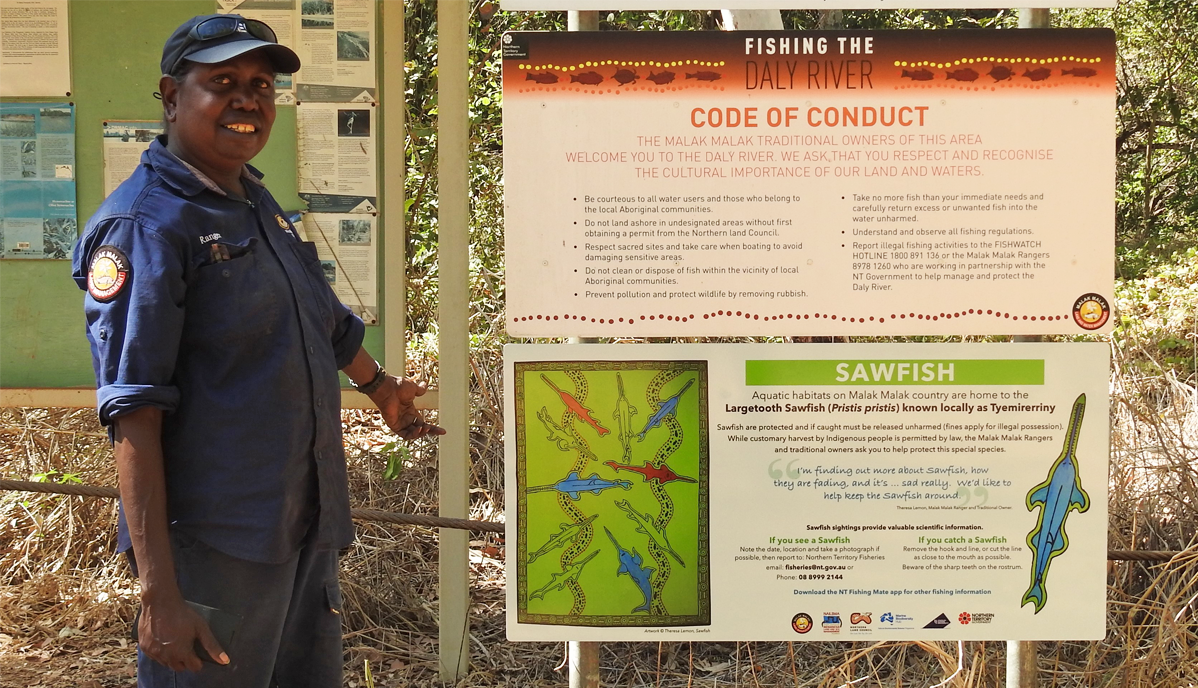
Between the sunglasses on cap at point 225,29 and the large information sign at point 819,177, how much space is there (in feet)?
2.26

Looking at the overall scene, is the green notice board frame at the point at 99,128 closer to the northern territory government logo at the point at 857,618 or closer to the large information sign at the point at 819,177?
the large information sign at the point at 819,177

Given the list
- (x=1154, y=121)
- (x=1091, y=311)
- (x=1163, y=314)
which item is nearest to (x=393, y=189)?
(x=1091, y=311)

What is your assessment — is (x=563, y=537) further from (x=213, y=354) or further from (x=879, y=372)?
(x=213, y=354)

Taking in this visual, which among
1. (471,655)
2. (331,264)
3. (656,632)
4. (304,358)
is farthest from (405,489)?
(304,358)

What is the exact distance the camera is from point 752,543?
2.98 m

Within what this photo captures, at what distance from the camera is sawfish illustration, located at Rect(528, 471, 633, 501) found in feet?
9.82

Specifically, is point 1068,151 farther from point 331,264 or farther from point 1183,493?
point 331,264

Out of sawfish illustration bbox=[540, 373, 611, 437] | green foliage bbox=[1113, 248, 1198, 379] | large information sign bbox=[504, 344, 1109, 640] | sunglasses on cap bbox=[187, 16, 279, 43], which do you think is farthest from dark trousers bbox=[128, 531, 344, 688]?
green foliage bbox=[1113, 248, 1198, 379]

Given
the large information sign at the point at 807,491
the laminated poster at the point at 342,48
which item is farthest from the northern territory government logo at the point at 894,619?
the laminated poster at the point at 342,48

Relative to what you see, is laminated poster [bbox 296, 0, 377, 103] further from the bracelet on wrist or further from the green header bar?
the green header bar

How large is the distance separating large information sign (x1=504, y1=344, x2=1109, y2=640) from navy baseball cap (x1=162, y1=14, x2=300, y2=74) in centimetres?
105

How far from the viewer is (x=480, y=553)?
5426mm

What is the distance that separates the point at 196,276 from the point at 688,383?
1284mm

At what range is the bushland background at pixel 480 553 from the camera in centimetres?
381
